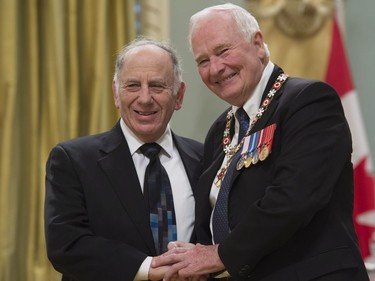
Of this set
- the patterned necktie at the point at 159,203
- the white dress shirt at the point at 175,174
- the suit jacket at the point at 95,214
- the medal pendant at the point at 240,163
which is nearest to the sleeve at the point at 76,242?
the suit jacket at the point at 95,214

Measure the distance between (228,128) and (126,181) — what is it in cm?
42

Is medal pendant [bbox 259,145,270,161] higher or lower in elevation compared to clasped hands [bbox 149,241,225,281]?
higher

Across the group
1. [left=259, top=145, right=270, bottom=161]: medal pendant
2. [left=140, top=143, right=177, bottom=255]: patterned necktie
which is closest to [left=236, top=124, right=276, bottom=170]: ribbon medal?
[left=259, top=145, right=270, bottom=161]: medal pendant

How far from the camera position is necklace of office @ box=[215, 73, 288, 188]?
2.36 m

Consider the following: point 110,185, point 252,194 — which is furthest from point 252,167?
point 110,185

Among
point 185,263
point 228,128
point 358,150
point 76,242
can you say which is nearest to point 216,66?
point 228,128

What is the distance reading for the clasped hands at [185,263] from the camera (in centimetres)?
230

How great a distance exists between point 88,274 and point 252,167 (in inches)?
27.2

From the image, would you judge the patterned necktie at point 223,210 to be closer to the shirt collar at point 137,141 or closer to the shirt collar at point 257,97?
the shirt collar at point 257,97

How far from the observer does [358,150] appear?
157 inches

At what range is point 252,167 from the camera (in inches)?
90.3

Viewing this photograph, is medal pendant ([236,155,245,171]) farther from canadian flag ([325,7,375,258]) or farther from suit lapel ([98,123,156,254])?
canadian flag ([325,7,375,258])

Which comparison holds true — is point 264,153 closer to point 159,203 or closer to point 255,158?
point 255,158

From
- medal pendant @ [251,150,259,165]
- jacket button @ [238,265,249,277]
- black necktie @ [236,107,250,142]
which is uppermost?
black necktie @ [236,107,250,142]
